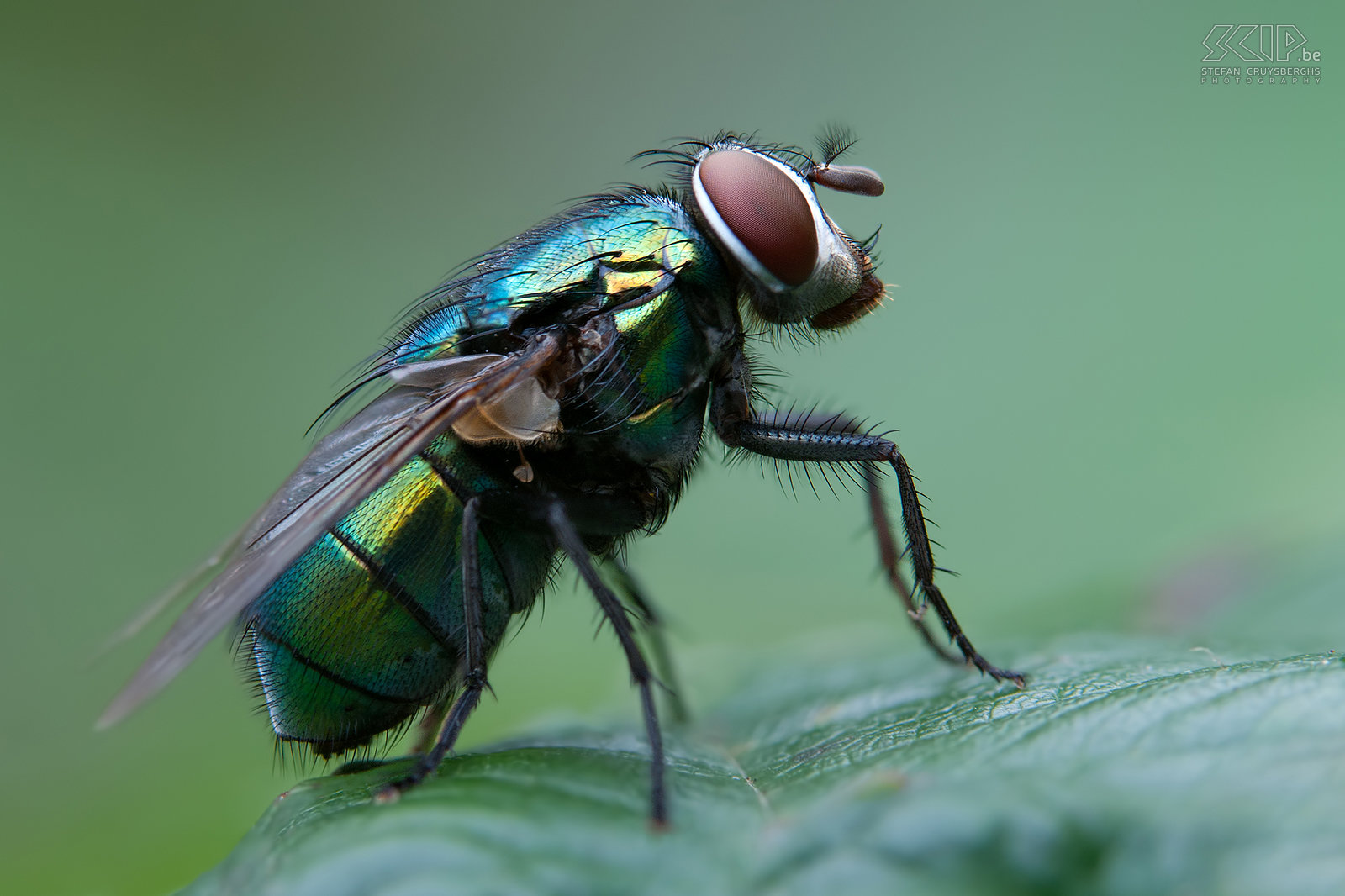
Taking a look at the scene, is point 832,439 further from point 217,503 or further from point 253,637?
point 217,503

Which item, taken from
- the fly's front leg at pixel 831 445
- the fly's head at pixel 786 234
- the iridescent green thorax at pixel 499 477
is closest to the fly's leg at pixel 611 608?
the iridescent green thorax at pixel 499 477

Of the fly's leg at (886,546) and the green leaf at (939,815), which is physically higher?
the green leaf at (939,815)

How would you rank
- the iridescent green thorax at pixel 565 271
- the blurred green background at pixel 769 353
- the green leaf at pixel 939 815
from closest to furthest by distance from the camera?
the green leaf at pixel 939 815, the iridescent green thorax at pixel 565 271, the blurred green background at pixel 769 353

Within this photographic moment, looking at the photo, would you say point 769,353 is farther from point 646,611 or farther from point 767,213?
point 767,213

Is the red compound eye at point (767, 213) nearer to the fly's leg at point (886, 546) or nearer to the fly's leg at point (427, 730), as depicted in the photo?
the fly's leg at point (886, 546)

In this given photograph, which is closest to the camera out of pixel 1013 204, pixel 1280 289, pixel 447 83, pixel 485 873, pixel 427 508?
pixel 485 873

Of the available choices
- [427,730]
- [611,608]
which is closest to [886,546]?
[611,608]

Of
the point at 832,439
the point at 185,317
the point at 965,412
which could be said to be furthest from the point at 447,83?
the point at 832,439
